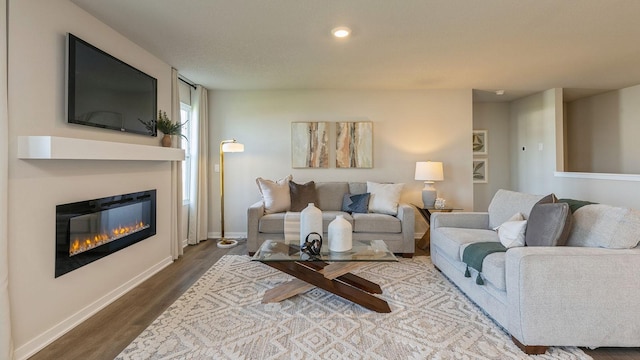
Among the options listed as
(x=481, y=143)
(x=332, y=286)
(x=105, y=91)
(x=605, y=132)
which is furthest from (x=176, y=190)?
(x=605, y=132)

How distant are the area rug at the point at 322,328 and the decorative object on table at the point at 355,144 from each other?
224 cm

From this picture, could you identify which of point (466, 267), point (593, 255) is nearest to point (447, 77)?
point (466, 267)

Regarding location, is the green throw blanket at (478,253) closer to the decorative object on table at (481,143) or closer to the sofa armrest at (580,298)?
the sofa armrest at (580,298)

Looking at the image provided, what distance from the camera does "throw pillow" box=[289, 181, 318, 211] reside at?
14.0ft

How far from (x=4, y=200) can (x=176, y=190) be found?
209cm

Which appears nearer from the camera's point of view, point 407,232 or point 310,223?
point 310,223

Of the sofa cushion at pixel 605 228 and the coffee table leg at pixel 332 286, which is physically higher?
the sofa cushion at pixel 605 228

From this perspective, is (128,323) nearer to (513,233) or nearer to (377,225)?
(377,225)

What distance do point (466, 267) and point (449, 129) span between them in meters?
2.91

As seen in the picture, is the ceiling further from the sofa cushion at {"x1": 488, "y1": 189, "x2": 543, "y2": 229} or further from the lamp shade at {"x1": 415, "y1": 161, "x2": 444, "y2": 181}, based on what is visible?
the sofa cushion at {"x1": 488, "y1": 189, "x2": 543, "y2": 229}

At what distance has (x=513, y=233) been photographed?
2434mm

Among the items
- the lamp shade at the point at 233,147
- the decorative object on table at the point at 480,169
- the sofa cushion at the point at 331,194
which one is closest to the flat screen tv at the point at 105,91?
the lamp shade at the point at 233,147

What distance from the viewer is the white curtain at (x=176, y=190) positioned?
147 inches

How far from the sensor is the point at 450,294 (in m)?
2.71
